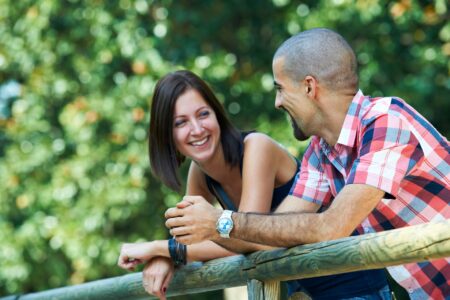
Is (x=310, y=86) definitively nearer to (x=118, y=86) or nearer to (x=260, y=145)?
(x=260, y=145)

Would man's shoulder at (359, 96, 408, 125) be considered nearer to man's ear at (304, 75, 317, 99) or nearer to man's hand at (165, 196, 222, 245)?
man's ear at (304, 75, 317, 99)

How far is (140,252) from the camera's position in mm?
3576

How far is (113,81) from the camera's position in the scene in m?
9.38

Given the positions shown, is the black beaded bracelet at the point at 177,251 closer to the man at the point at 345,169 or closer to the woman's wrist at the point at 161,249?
the woman's wrist at the point at 161,249

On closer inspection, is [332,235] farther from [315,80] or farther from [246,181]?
[246,181]

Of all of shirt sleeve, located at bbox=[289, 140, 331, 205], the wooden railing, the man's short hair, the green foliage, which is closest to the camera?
the wooden railing

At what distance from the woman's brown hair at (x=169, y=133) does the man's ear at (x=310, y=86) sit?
74 cm

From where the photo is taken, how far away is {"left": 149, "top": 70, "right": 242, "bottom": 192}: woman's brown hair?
146 inches

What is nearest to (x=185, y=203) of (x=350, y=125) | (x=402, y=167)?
(x=350, y=125)

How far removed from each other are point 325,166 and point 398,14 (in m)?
5.15

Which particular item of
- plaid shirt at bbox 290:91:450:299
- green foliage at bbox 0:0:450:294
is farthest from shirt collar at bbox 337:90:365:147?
green foliage at bbox 0:0:450:294

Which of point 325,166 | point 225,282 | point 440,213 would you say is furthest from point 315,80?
point 225,282

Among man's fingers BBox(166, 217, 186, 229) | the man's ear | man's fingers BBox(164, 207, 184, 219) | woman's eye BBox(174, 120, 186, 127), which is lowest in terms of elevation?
man's fingers BBox(166, 217, 186, 229)

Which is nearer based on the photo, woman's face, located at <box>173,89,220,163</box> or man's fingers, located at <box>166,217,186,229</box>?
man's fingers, located at <box>166,217,186,229</box>
